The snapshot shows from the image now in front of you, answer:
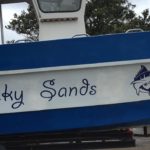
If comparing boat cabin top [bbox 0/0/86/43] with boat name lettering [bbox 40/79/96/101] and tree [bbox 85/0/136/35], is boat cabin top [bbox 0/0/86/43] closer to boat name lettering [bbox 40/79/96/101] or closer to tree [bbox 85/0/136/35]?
boat name lettering [bbox 40/79/96/101]

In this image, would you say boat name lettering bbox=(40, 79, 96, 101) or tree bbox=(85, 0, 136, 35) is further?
tree bbox=(85, 0, 136, 35)

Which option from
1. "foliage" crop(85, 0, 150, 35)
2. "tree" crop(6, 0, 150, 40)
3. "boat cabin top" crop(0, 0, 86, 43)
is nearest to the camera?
"boat cabin top" crop(0, 0, 86, 43)

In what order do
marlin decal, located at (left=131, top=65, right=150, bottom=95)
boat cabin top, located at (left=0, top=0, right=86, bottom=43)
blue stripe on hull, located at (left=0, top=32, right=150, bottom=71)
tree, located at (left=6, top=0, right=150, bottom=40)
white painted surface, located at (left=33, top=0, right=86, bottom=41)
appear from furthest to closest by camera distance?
tree, located at (left=6, top=0, right=150, bottom=40) → white painted surface, located at (left=33, top=0, right=86, bottom=41) → boat cabin top, located at (left=0, top=0, right=86, bottom=43) → marlin decal, located at (left=131, top=65, right=150, bottom=95) → blue stripe on hull, located at (left=0, top=32, right=150, bottom=71)

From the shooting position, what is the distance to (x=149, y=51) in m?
7.06

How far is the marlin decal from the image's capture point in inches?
278

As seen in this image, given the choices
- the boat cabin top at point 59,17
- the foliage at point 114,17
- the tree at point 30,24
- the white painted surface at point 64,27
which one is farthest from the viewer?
the foliage at point 114,17

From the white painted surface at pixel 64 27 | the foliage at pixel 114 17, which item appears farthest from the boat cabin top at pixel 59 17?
the foliage at pixel 114 17

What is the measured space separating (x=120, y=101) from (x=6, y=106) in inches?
55.5

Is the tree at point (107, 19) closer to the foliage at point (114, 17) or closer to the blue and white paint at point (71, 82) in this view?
the foliage at point (114, 17)

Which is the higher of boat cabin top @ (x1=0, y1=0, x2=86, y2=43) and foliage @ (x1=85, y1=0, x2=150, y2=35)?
foliage @ (x1=85, y1=0, x2=150, y2=35)

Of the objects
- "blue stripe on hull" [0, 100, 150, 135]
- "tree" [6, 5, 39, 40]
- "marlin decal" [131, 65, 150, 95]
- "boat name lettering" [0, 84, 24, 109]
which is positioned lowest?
"blue stripe on hull" [0, 100, 150, 135]

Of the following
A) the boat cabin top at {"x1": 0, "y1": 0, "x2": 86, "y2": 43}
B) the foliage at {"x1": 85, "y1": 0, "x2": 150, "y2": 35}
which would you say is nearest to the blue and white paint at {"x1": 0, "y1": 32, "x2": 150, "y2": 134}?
the boat cabin top at {"x1": 0, "y1": 0, "x2": 86, "y2": 43}

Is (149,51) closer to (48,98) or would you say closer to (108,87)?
(108,87)

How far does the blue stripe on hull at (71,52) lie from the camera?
22.8 ft
